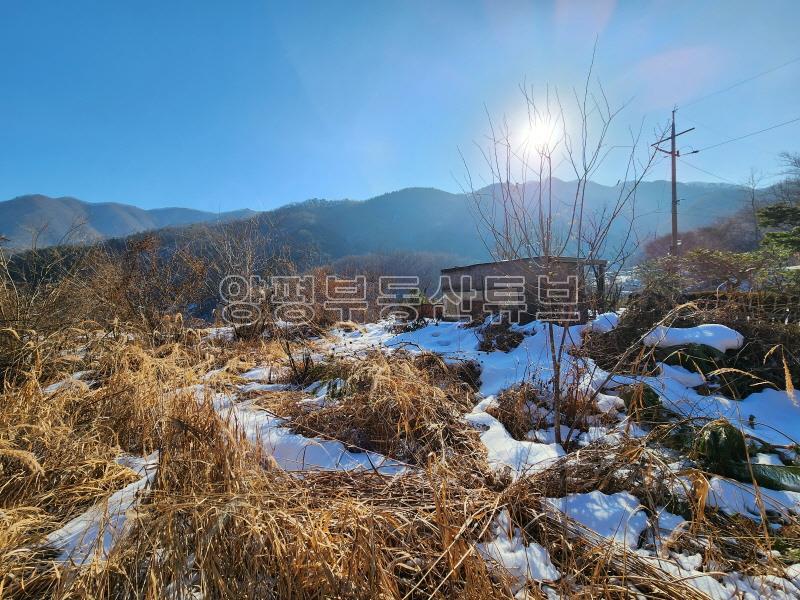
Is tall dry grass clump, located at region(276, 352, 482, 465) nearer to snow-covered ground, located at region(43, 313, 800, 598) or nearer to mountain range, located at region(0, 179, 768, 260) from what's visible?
snow-covered ground, located at region(43, 313, 800, 598)

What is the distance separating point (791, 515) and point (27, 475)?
12.3 feet

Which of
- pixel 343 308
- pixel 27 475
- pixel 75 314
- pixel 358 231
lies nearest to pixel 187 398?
pixel 27 475

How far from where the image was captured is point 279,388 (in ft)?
11.9

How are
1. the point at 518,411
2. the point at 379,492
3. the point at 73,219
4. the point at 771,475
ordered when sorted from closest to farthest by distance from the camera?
1. the point at 379,492
2. the point at 771,475
3. the point at 518,411
4. the point at 73,219

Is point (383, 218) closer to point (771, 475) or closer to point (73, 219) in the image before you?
point (73, 219)

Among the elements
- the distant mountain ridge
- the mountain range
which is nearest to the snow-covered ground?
the distant mountain ridge

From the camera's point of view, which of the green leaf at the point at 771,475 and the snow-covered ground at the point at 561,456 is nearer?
the snow-covered ground at the point at 561,456

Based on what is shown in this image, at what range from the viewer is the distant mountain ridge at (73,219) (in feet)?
13.1

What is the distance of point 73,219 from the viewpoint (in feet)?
14.2

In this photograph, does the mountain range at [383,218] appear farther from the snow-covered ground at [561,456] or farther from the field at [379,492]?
the field at [379,492]

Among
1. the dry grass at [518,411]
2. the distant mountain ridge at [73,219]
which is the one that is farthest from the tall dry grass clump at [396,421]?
the distant mountain ridge at [73,219]

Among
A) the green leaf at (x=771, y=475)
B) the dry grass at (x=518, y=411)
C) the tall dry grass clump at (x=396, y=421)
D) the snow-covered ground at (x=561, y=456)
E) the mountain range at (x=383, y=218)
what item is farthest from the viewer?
the mountain range at (x=383, y=218)

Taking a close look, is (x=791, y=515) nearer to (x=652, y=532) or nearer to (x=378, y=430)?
(x=652, y=532)

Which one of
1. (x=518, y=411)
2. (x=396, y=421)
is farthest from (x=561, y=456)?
(x=396, y=421)
